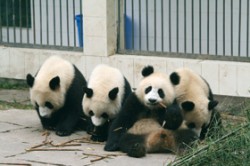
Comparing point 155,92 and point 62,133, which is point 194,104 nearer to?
point 155,92

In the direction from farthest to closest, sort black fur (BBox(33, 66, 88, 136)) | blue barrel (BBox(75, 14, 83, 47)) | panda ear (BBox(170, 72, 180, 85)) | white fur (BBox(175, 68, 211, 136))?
blue barrel (BBox(75, 14, 83, 47)) → black fur (BBox(33, 66, 88, 136)) → white fur (BBox(175, 68, 211, 136)) → panda ear (BBox(170, 72, 180, 85))

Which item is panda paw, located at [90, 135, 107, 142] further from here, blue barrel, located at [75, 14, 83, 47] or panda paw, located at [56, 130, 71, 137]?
blue barrel, located at [75, 14, 83, 47]

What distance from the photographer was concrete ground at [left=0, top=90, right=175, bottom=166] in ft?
30.7

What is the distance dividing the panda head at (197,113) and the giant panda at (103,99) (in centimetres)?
77

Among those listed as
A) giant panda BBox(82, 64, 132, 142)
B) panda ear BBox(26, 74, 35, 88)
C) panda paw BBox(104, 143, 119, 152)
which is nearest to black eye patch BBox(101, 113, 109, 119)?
giant panda BBox(82, 64, 132, 142)

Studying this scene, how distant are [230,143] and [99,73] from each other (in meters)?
2.55

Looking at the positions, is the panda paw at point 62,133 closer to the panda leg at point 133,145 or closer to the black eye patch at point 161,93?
the panda leg at point 133,145

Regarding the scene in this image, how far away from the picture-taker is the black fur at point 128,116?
966cm

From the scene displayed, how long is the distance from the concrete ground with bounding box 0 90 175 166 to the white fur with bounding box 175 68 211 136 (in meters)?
0.64

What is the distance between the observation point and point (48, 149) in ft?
32.6

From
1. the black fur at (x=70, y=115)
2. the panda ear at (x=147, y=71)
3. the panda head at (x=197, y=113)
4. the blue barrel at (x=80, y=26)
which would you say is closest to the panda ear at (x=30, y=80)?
the black fur at (x=70, y=115)

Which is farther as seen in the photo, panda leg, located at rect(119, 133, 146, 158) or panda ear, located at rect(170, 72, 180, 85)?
panda ear, located at rect(170, 72, 180, 85)

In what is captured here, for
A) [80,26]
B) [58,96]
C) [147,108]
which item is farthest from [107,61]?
[147,108]

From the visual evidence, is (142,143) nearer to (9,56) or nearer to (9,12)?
(9,56)
